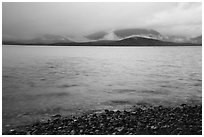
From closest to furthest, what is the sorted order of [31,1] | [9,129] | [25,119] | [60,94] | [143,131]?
[143,131]
[9,129]
[25,119]
[31,1]
[60,94]

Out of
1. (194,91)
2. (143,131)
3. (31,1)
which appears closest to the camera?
(143,131)

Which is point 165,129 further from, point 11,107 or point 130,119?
point 11,107

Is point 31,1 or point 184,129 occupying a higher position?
point 31,1

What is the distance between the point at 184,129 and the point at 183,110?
9.05ft

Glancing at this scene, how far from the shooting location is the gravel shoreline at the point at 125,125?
310 inches

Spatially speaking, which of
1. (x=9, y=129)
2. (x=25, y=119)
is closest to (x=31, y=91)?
(x=25, y=119)

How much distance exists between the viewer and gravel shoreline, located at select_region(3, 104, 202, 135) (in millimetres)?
7883

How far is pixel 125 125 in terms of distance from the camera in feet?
27.6

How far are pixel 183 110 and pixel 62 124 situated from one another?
5827 mm

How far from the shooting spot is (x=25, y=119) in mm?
9812

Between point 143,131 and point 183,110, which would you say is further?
point 183,110

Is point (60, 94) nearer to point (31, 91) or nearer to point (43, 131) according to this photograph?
point (31, 91)

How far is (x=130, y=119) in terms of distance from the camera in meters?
9.15

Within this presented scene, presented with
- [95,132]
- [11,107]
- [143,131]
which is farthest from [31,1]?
[143,131]
